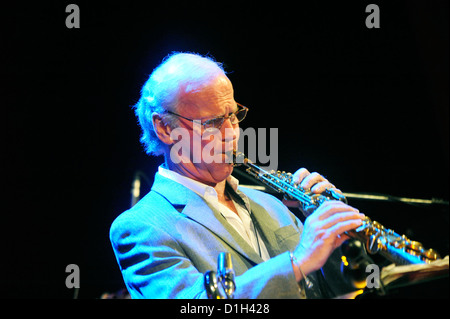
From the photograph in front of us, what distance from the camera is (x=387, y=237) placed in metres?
→ 1.58

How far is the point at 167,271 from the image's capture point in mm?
1607

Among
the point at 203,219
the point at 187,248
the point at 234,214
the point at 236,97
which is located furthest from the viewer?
the point at 236,97

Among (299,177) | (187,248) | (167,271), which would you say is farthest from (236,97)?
(167,271)

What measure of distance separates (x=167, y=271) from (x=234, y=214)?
0.61m

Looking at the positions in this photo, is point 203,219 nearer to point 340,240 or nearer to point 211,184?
point 211,184

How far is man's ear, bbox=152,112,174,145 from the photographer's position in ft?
7.41

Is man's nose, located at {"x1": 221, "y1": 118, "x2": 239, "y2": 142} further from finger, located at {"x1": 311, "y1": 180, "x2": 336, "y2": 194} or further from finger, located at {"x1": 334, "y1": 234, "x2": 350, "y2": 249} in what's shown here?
finger, located at {"x1": 334, "y1": 234, "x2": 350, "y2": 249}

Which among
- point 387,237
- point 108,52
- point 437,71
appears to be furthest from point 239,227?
point 437,71

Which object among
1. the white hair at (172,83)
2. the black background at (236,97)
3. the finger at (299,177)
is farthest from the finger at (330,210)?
the black background at (236,97)

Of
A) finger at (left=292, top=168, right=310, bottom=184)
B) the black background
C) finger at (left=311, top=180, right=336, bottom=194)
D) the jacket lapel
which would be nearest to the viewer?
the jacket lapel

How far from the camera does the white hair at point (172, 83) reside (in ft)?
7.13

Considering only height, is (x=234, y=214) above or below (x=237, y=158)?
below

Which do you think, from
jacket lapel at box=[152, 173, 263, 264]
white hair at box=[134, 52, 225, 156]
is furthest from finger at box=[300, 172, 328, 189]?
white hair at box=[134, 52, 225, 156]

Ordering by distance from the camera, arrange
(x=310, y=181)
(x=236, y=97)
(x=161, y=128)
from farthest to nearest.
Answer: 1. (x=236, y=97)
2. (x=161, y=128)
3. (x=310, y=181)
